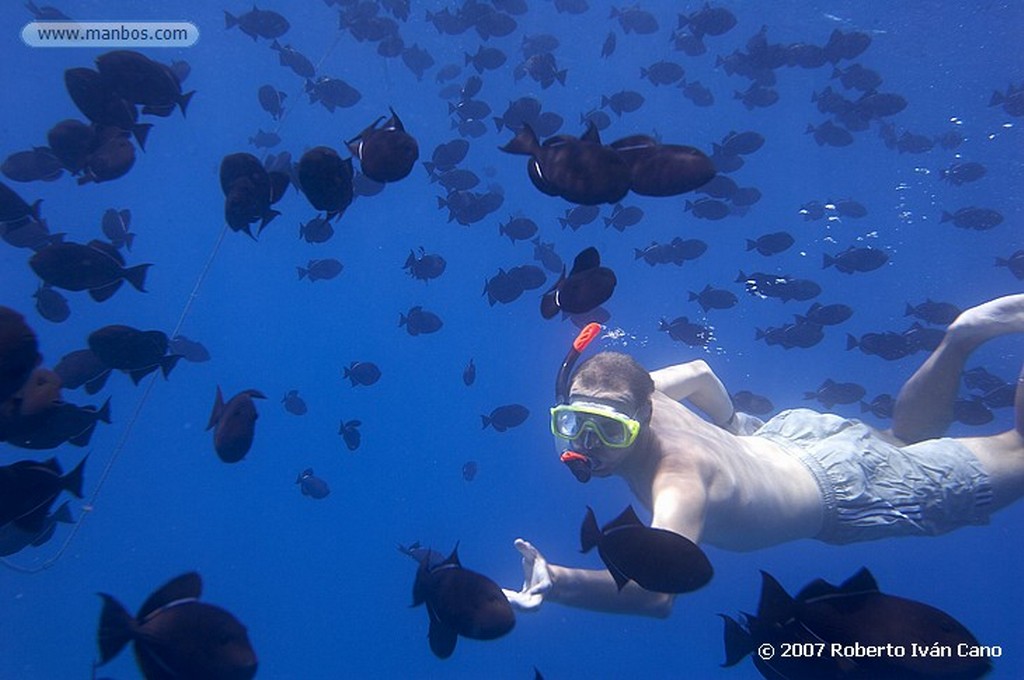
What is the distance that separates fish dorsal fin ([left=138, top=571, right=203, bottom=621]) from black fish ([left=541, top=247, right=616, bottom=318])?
2.68m

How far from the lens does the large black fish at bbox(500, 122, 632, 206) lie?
3713 millimetres

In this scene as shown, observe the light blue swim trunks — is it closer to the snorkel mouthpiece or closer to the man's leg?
the man's leg

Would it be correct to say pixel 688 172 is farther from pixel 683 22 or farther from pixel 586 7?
pixel 586 7

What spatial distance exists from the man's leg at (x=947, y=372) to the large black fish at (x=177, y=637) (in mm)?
7605

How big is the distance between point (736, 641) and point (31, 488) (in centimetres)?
422

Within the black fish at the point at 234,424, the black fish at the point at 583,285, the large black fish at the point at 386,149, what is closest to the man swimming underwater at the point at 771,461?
the black fish at the point at 583,285

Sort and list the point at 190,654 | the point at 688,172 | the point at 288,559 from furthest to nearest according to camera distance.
Answer: the point at 288,559 → the point at 688,172 → the point at 190,654

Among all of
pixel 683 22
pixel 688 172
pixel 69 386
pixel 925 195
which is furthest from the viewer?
pixel 925 195

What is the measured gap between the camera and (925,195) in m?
27.8

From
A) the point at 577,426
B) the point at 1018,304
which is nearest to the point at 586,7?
the point at 1018,304

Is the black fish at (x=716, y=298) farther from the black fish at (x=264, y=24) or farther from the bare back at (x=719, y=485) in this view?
the black fish at (x=264, y=24)

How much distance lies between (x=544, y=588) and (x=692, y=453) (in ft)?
7.11

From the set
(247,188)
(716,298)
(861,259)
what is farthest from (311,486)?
(861,259)

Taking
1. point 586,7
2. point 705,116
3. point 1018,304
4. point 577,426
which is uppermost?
point 705,116
